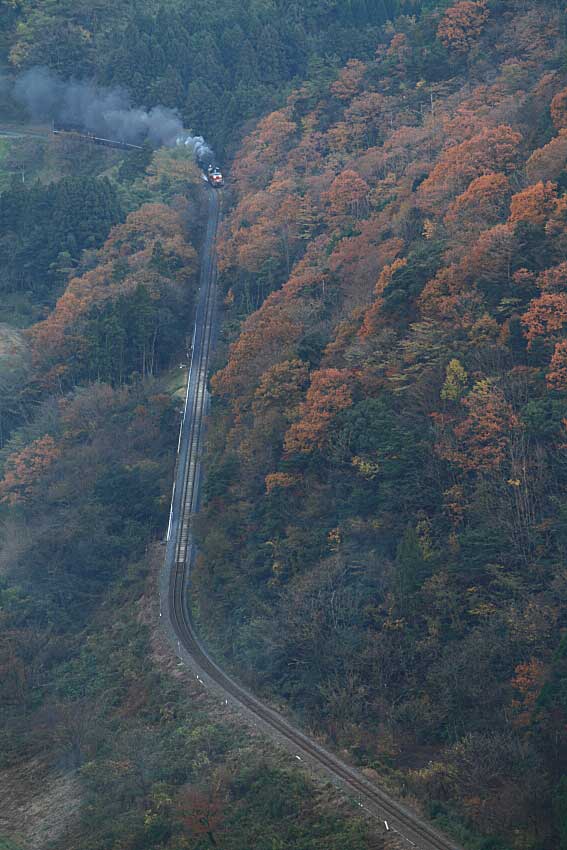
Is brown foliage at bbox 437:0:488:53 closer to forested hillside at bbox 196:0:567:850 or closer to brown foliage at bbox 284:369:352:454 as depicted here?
forested hillside at bbox 196:0:567:850

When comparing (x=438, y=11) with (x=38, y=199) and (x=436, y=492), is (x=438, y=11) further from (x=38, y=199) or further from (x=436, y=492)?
(x=436, y=492)

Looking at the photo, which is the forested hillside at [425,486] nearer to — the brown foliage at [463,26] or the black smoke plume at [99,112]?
the brown foliage at [463,26]

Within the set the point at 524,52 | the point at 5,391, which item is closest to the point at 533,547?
the point at 5,391

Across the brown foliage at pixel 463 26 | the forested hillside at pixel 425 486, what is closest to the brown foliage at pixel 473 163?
the forested hillside at pixel 425 486

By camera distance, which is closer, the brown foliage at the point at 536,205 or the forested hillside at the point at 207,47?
the brown foliage at the point at 536,205

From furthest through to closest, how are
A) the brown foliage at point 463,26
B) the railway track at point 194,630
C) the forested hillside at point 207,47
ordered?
the forested hillside at point 207,47, the brown foliage at point 463,26, the railway track at point 194,630

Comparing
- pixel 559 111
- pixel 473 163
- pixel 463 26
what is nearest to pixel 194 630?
pixel 473 163
